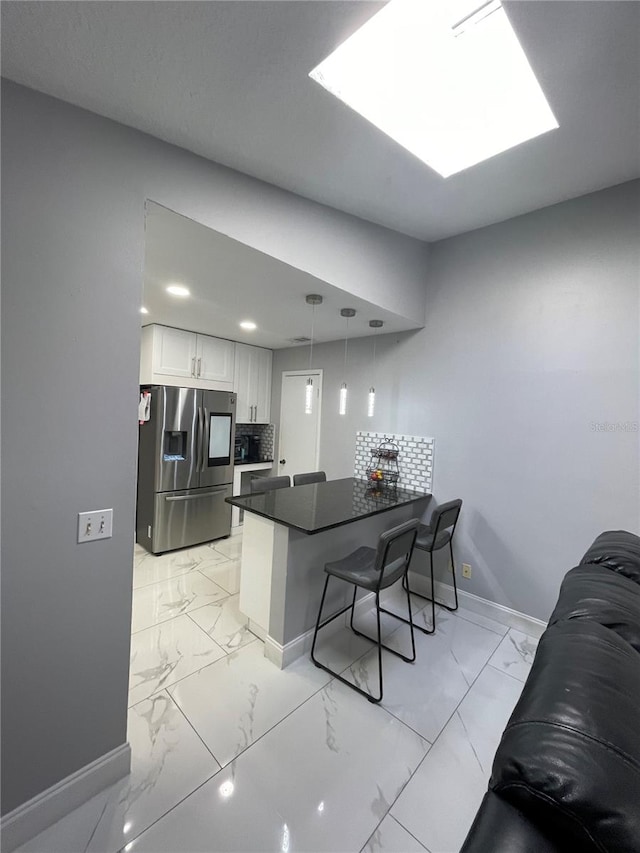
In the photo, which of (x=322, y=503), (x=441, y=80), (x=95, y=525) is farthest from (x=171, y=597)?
(x=441, y=80)

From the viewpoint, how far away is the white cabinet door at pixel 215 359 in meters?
3.68

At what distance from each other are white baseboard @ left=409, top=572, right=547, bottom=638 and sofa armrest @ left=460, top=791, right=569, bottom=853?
2.32m

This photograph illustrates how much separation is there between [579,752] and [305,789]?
4.41 ft

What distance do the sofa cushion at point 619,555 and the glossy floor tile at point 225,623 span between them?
6.52 feet

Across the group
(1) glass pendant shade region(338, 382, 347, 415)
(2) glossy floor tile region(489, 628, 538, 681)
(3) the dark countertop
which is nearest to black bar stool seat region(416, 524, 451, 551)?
(3) the dark countertop

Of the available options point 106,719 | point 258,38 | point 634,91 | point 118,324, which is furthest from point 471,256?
point 106,719

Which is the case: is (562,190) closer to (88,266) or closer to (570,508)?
(570,508)

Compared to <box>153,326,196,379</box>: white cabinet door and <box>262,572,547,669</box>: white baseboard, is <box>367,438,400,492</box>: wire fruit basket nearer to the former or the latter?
<box>262,572,547,669</box>: white baseboard

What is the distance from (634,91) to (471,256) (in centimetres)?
132

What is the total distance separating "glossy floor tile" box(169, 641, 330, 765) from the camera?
158cm

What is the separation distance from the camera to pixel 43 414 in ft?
3.75

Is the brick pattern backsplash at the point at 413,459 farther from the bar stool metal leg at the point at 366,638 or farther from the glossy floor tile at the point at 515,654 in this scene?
the glossy floor tile at the point at 515,654

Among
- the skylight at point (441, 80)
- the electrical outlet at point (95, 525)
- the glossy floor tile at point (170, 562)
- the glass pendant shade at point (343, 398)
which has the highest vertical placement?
the skylight at point (441, 80)

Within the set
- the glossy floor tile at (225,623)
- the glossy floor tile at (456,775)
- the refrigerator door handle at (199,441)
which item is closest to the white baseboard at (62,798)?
the glossy floor tile at (225,623)
